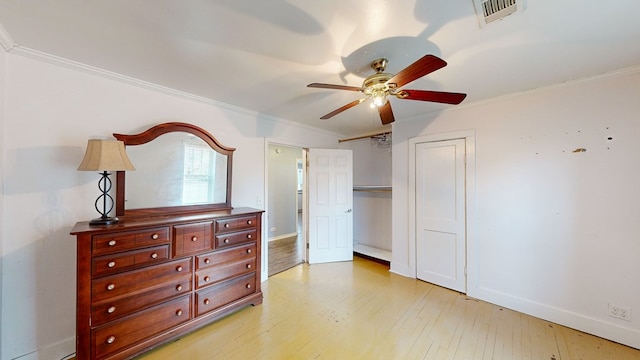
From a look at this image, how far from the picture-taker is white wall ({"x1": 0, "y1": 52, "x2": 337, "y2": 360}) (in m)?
1.63

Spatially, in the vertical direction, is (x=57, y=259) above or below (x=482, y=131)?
below

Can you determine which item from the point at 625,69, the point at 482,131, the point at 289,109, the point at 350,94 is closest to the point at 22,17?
the point at 289,109

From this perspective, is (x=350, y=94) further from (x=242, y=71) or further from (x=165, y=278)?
(x=165, y=278)

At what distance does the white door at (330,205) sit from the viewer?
3.89 m

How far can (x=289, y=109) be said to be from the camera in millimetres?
2982

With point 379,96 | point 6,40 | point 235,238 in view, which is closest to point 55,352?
point 235,238

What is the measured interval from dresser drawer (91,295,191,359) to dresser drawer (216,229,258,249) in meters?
0.52

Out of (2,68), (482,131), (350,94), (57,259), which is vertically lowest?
(57,259)

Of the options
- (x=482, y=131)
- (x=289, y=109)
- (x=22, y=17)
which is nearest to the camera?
(x=22, y=17)

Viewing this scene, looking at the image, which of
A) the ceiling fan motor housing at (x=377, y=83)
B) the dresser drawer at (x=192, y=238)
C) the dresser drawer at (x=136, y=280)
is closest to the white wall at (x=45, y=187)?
the dresser drawer at (x=136, y=280)

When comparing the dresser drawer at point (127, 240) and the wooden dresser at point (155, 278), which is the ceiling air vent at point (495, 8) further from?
the dresser drawer at point (127, 240)

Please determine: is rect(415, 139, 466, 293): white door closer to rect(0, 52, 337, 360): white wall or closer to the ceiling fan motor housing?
the ceiling fan motor housing

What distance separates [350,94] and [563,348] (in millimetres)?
3013

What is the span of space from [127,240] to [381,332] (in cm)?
231
